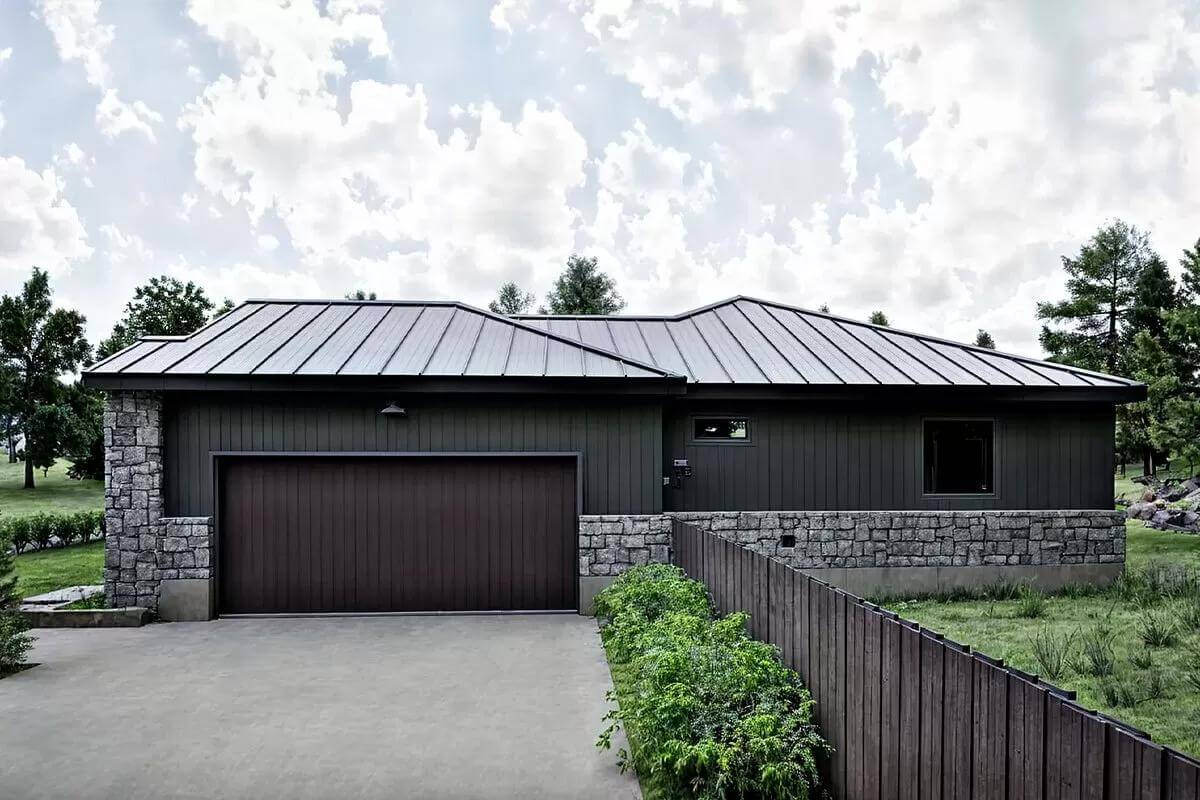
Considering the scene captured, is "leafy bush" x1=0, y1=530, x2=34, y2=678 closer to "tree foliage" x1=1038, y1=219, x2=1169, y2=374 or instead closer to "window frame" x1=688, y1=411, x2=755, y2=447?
"window frame" x1=688, y1=411, x2=755, y2=447

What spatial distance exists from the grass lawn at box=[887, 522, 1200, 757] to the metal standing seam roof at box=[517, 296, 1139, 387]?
3.16 m

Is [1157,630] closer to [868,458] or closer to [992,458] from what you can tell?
[992,458]

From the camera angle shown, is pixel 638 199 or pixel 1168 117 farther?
pixel 638 199

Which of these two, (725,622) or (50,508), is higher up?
(725,622)

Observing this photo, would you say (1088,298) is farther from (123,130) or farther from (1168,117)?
(123,130)

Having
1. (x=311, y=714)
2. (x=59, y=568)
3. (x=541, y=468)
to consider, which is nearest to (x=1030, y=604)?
(x=541, y=468)

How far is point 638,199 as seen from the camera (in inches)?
1125

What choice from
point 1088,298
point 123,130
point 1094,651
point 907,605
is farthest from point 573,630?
point 1088,298

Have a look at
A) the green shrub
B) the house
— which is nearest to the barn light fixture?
the house

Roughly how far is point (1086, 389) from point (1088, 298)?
2539cm

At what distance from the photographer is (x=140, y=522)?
8992 millimetres

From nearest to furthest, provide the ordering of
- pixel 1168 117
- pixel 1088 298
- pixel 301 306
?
1. pixel 301 306
2. pixel 1168 117
3. pixel 1088 298

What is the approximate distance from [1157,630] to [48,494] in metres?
32.1

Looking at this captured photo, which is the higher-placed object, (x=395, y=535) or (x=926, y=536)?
(x=395, y=535)
